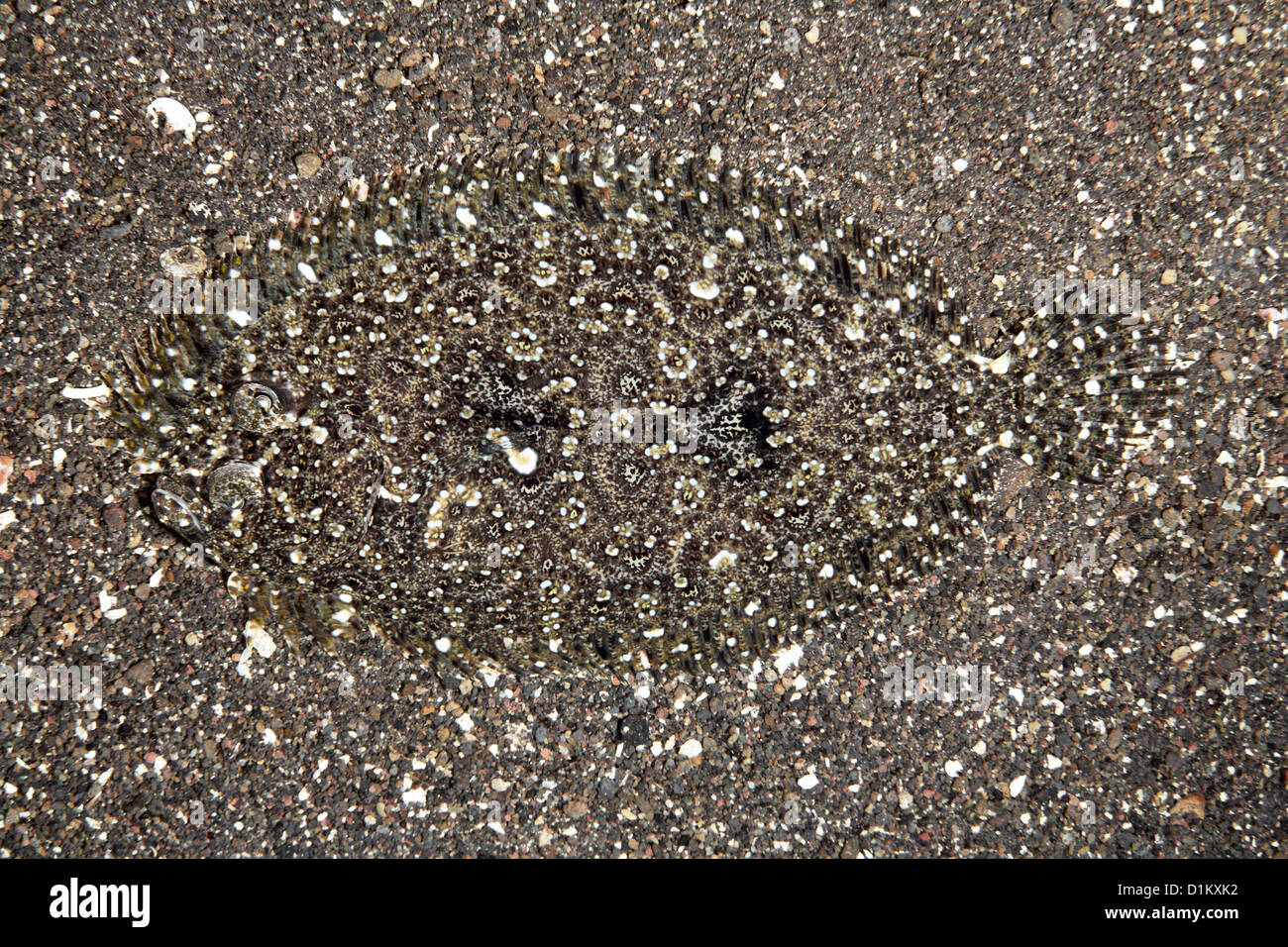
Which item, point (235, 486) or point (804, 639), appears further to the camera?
point (804, 639)

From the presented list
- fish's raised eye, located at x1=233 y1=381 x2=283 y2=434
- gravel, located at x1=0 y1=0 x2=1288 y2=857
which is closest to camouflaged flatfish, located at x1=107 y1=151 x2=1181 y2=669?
fish's raised eye, located at x1=233 y1=381 x2=283 y2=434

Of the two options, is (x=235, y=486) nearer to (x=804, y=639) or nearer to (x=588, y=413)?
(x=588, y=413)

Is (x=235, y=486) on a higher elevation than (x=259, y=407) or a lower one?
lower

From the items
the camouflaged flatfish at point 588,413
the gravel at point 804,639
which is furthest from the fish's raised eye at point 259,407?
the gravel at point 804,639

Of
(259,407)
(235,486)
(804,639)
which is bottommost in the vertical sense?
(804,639)

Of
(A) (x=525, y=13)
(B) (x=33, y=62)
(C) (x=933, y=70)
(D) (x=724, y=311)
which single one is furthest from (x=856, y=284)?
(B) (x=33, y=62)

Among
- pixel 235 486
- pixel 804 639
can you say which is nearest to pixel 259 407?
pixel 235 486

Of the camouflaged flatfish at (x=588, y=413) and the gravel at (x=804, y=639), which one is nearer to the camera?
the camouflaged flatfish at (x=588, y=413)

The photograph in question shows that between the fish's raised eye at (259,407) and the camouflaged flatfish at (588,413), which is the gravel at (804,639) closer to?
the camouflaged flatfish at (588,413)
